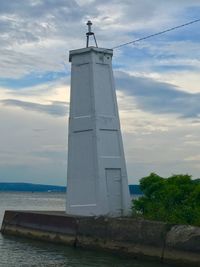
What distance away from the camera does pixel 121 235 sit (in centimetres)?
2147

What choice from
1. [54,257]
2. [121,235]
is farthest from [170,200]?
[54,257]

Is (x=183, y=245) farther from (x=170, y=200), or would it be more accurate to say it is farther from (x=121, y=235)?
(x=170, y=200)

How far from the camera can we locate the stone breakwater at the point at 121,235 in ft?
62.3

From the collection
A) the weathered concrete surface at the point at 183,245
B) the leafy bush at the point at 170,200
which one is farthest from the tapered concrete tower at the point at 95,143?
the weathered concrete surface at the point at 183,245

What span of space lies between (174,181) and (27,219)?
24.3 ft

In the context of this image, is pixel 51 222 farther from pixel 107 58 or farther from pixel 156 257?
pixel 107 58

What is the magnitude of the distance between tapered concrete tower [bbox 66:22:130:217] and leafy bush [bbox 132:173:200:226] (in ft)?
4.28

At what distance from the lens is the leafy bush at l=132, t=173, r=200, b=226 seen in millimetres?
21547

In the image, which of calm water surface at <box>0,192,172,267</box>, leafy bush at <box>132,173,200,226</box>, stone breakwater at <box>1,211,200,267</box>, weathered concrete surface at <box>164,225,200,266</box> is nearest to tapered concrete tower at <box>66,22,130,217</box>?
stone breakwater at <box>1,211,200,267</box>

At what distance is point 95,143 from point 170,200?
13.6 feet

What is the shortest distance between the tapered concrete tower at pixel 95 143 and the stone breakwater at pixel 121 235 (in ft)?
3.78

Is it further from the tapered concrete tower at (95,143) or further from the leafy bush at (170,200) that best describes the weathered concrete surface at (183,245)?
the tapered concrete tower at (95,143)

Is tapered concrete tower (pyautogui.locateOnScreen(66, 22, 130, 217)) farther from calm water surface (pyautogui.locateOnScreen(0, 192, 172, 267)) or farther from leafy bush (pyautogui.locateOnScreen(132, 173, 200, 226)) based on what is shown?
calm water surface (pyautogui.locateOnScreen(0, 192, 172, 267))

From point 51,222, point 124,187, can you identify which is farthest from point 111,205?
point 51,222
